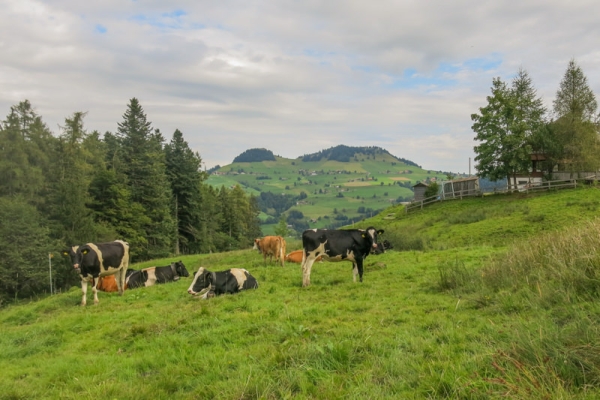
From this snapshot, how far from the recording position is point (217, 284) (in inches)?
467

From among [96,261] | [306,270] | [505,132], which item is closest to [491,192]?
[505,132]

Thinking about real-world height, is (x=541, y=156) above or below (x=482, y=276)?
above

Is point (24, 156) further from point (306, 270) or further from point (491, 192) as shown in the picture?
point (491, 192)

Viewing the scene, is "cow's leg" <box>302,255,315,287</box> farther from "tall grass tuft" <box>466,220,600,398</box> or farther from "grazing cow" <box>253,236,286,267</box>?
"grazing cow" <box>253,236,286,267</box>

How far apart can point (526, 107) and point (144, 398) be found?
5052cm

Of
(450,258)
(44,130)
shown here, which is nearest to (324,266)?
(450,258)

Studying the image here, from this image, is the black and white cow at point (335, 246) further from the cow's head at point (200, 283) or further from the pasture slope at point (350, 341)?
the cow's head at point (200, 283)

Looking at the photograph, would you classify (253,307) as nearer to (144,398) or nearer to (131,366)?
(131,366)

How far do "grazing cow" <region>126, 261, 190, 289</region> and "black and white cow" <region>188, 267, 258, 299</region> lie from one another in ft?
19.9

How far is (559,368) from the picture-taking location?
4.02 metres

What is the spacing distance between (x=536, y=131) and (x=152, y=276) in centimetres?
4259

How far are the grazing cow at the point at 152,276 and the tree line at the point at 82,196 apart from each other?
59.3ft

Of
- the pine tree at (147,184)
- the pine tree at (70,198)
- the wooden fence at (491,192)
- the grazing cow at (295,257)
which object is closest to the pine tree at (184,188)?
the pine tree at (147,184)

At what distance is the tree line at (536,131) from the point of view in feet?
133
